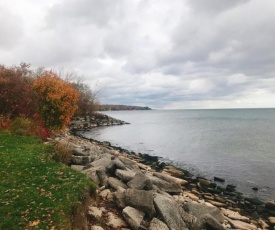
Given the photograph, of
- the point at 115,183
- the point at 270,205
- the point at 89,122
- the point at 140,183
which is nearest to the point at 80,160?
the point at 115,183

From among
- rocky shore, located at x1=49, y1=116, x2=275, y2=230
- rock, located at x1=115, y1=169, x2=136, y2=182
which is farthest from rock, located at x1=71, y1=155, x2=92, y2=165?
rock, located at x1=115, y1=169, x2=136, y2=182

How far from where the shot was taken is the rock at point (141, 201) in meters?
9.70

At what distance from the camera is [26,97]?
75.0 ft

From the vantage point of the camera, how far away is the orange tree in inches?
969

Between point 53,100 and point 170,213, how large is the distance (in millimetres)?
18652

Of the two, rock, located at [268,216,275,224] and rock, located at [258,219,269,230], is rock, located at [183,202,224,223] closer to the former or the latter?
rock, located at [258,219,269,230]

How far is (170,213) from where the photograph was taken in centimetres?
969

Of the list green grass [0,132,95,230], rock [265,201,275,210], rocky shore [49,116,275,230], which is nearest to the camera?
green grass [0,132,95,230]

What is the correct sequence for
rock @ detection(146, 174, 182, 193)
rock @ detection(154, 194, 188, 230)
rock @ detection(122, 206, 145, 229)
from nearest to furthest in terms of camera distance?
rock @ detection(122, 206, 145, 229)
rock @ detection(154, 194, 188, 230)
rock @ detection(146, 174, 182, 193)

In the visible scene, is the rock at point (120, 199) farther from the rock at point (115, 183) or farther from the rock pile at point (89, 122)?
the rock pile at point (89, 122)

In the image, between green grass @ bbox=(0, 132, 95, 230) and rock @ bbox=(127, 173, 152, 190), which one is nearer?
green grass @ bbox=(0, 132, 95, 230)

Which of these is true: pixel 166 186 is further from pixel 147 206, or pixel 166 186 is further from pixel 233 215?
pixel 147 206

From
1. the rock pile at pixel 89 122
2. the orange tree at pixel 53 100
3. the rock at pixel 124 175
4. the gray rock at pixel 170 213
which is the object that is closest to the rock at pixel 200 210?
the gray rock at pixel 170 213

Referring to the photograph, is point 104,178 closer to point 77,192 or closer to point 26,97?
point 77,192
